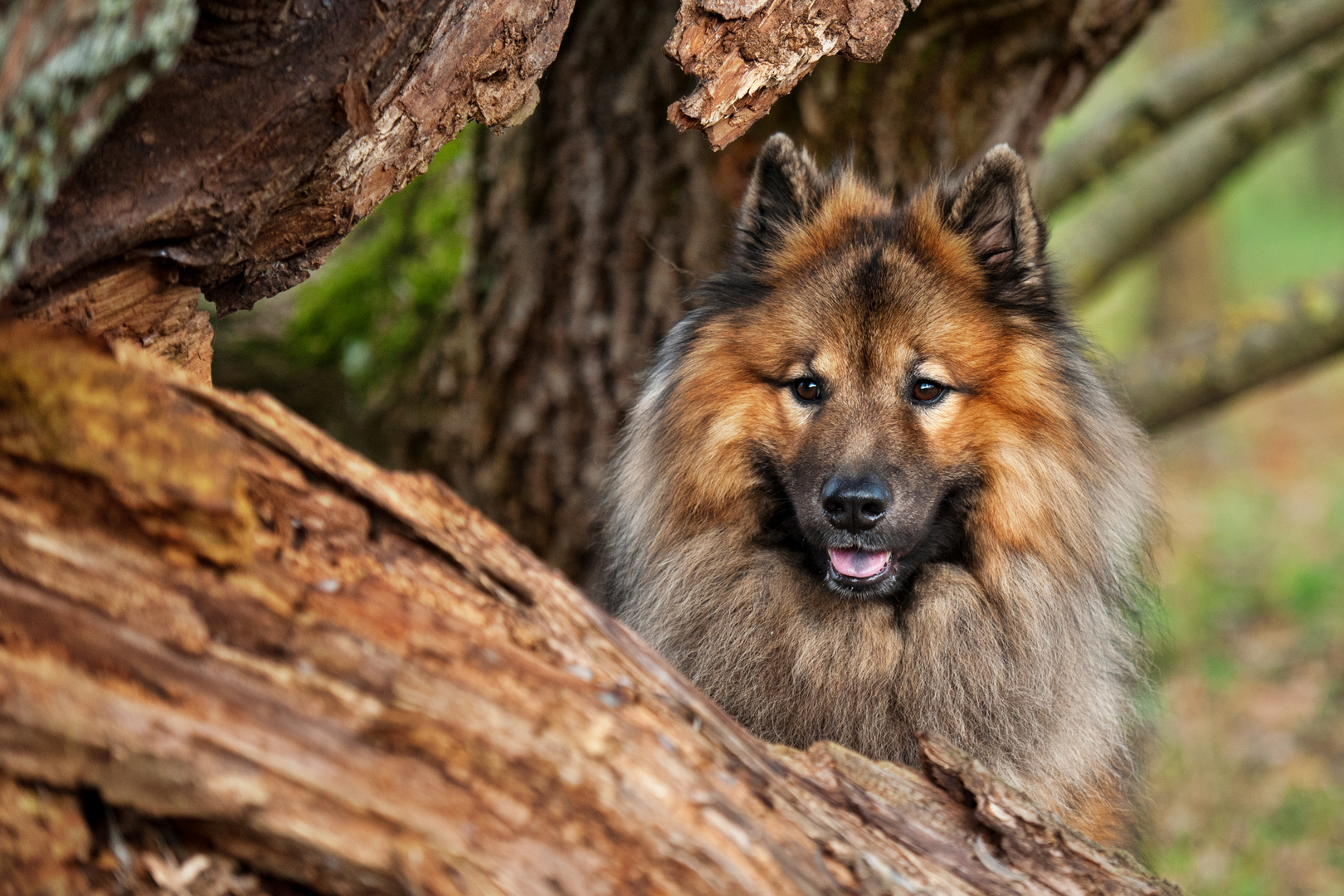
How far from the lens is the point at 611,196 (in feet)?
14.5

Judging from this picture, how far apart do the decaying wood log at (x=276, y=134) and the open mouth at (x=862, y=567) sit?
1.42 meters

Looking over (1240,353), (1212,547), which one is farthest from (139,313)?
(1212,547)

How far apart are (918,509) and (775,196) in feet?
3.42

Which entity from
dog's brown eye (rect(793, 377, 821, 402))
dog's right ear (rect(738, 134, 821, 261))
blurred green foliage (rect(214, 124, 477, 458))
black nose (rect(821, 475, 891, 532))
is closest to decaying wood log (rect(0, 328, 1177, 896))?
black nose (rect(821, 475, 891, 532))

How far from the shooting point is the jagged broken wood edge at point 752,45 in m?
2.52

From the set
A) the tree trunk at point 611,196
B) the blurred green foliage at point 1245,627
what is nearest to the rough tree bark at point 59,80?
the tree trunk at point 611,196

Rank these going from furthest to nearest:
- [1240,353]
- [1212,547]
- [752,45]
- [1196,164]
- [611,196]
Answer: [1212,547] → [1196,164] → [1240,353] → [611,196] → [752,45]

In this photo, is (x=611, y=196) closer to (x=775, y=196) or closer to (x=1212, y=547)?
(x=775, y=196)

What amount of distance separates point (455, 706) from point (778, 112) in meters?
2.95

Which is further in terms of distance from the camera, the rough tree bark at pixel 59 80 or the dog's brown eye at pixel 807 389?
the dog's brown eye at pixel 807 389

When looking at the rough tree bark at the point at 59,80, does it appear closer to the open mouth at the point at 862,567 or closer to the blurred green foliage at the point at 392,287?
the open mouth at the point at 862,567

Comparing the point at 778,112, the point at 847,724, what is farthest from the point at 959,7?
the point at 847,724

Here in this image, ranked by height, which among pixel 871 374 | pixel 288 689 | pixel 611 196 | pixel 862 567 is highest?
pixel 611 196

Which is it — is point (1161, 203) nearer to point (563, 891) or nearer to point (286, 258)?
point (286, 258)
